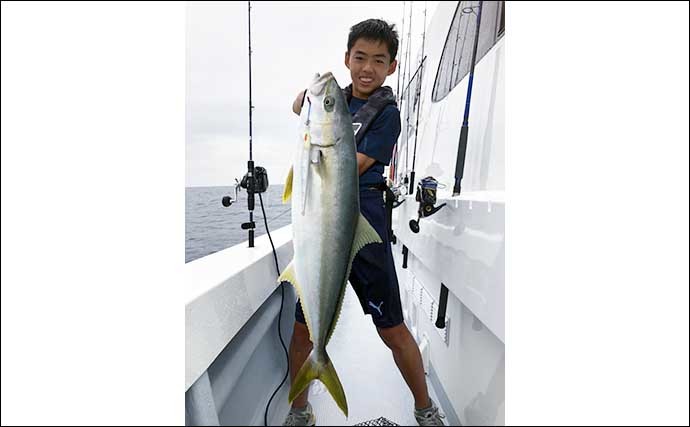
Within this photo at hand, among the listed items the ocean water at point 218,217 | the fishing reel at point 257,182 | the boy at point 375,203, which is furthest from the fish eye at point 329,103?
the fishing reel at point 257,182

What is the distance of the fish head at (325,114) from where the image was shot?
0.79m

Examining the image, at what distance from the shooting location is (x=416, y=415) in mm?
1119

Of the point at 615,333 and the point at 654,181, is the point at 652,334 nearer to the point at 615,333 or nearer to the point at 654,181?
the point at 615,333

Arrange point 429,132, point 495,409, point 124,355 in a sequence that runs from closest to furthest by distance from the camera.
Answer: point 124,355, point 495,409, point 429,132

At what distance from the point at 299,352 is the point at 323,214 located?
0.45 metres

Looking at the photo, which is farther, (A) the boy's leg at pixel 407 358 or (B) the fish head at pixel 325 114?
(A) the boy's leg at pixel 407 358

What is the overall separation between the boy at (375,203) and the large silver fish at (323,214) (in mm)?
107

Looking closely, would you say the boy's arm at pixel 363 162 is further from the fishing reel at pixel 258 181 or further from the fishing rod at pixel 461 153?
the fishing rod at pixel 461 153

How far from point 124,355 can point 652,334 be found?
73 centimetres

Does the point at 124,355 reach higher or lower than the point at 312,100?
lower

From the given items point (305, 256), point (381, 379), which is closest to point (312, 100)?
point (305, 256)

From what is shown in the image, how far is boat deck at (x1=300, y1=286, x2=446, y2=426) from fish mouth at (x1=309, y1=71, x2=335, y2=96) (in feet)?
2.29

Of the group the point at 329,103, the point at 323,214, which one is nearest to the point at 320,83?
the point at 329,103

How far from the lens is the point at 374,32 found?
2.74 feet
